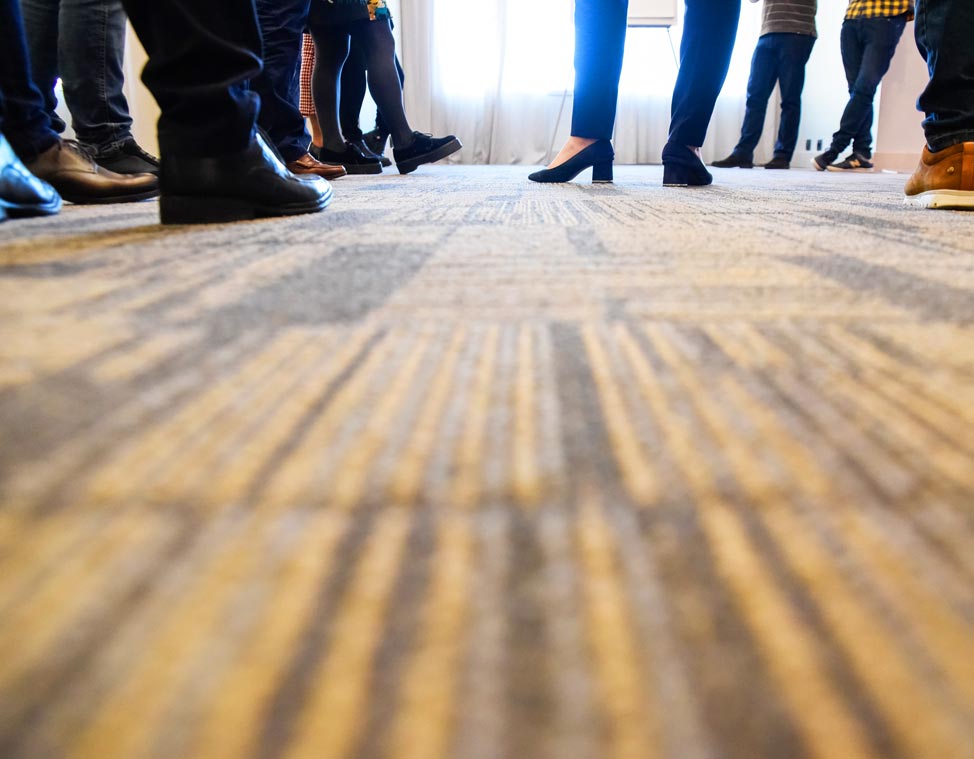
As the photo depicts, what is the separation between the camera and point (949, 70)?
0.89m

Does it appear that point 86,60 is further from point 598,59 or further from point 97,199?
point 598,59

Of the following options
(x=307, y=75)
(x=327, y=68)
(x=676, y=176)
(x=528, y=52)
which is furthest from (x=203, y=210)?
(x=528, y=52)

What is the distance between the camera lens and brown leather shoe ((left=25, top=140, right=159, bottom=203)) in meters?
0.91

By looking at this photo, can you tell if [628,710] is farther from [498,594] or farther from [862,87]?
[862,87]

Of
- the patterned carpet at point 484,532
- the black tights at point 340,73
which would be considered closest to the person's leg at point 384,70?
the black tights at point 340,73

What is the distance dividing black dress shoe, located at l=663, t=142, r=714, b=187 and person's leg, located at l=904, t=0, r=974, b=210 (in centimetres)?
47

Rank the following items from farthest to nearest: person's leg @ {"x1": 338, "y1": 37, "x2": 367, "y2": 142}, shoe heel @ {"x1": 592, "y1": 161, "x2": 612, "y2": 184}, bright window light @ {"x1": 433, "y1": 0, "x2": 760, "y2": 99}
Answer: bright window light @ {"x1": 433, "y1": 0, "x2": 760, "y2": 99} < person's leg @ {"x1": 338, "y1": 37, "x2": 367, "y2": 142} < shoe heel @ {"x1": 592, "y1": 161, "x2": 612, "y2": 184}

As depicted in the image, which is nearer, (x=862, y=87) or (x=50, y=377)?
(x=50, y=377)

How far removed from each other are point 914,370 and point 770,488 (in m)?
0.11

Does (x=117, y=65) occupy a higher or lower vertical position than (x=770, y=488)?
higher

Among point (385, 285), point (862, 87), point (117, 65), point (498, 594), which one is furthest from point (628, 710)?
point (862, 87)

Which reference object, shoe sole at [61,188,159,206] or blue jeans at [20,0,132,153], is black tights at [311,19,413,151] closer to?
blue jeans at [20,0,132,153]

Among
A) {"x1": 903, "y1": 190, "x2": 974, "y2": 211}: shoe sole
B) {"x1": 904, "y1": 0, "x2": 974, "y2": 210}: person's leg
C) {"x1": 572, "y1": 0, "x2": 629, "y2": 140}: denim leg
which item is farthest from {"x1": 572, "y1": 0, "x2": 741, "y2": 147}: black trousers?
{"x1": 903, "y1": 190, "x2": 974, "y2": 211}: shoe sole

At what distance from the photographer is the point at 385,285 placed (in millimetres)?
361
